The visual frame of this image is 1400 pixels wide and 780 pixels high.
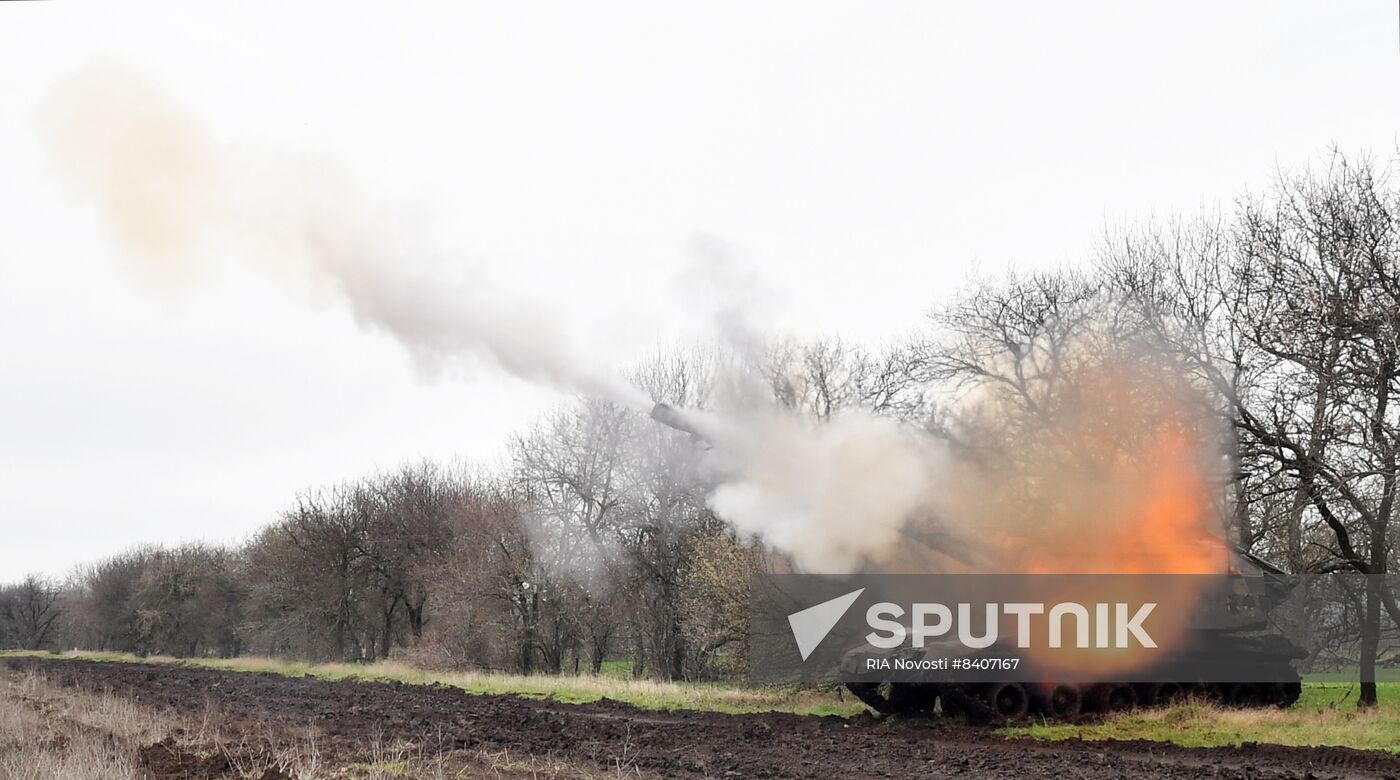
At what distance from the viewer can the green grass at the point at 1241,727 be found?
1628 centimetres

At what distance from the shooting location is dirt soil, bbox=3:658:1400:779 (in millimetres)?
13578

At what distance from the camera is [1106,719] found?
18.6 m

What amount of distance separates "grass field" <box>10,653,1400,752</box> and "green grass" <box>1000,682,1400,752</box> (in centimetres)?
1

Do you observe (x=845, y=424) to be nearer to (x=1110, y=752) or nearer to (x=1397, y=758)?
(x=1110, y=752)

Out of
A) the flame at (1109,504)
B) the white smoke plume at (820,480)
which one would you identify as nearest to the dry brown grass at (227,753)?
the white smoke plume at (820,480)

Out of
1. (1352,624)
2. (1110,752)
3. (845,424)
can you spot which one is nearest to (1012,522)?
(845,424)

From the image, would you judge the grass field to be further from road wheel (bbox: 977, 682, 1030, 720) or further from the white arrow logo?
the white arrow logo

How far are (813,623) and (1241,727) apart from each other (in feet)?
38.1

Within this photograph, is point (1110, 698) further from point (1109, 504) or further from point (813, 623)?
point (813, 623)

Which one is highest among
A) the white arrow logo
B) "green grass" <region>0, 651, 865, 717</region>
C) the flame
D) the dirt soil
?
the flame

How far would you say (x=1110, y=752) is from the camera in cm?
1520

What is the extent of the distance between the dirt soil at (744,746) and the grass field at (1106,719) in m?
1.30

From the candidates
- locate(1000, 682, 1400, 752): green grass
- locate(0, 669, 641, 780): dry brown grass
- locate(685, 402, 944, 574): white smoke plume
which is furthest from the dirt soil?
locate(685, 402, 944, 574): white smoke plume

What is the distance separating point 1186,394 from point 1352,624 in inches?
368
